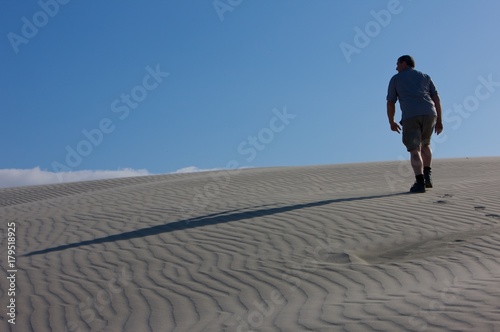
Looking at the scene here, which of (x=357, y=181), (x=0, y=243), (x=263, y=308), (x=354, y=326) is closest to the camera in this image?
(x=354, y=326)

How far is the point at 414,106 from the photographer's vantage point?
8.87 m

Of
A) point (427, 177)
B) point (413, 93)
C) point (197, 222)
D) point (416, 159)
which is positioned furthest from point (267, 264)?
point (427, 177)

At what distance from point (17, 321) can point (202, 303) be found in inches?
53.9

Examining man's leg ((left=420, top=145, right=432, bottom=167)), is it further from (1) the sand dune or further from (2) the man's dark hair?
(2) the man's dark hair

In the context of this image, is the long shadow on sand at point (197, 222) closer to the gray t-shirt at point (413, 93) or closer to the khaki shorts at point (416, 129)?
the khaki shorts at point (416, 129)

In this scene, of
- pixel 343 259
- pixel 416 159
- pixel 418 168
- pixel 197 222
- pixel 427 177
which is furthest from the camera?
pixel 427 177

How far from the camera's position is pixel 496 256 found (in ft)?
18.4

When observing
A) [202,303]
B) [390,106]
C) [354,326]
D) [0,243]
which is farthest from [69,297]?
[390,106]

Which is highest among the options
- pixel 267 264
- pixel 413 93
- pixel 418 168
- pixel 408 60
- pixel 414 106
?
pixel 408 60

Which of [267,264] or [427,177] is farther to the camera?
[427,177]

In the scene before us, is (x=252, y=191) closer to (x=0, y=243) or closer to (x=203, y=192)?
(x=203, y=192)

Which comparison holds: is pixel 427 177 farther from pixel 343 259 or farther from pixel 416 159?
pixel 343 259

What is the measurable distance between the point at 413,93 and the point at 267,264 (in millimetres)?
4071

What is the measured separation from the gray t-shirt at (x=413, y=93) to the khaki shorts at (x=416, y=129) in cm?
7
